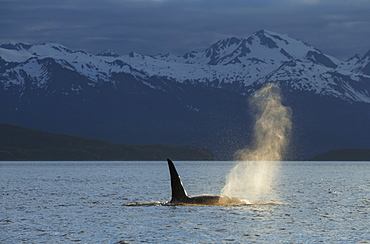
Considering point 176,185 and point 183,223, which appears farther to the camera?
point 176,185

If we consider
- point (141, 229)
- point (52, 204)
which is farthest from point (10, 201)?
point (141, 229)

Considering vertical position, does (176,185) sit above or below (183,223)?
above

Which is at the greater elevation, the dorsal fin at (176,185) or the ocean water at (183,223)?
the dorsal fin at (176,185)

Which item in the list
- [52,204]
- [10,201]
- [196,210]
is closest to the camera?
[196,210]

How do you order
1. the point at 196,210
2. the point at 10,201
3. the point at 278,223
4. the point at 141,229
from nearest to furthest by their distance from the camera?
1. the point at 141,229
2. the point at 278,223
3. the point at 196,210
4. the point at 10,201

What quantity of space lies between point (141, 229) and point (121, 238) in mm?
4802

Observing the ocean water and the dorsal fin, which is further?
the dorsal fin

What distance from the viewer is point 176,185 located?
6375 cm

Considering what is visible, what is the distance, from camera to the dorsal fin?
62.8 m

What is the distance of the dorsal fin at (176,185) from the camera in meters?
62.8

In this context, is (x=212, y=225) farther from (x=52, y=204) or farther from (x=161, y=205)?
(x=52, y=204)

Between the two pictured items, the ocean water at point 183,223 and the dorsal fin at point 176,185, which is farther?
the dorsal fin at point 176,185

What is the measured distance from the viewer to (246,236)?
45.2 meters

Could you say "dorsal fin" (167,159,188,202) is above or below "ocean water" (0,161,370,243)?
above
